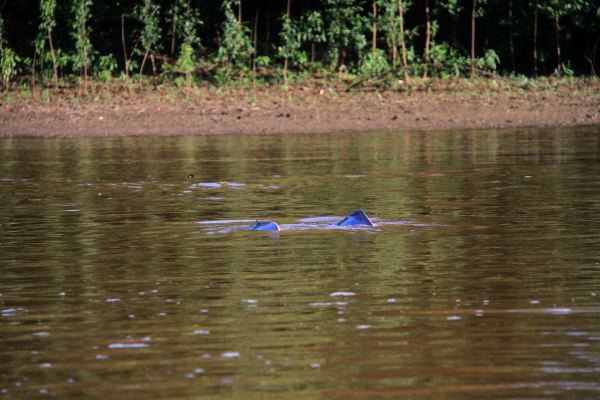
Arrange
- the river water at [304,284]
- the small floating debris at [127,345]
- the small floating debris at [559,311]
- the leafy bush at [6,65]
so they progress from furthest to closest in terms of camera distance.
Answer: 1. the leafy bush at [6,65]
2. the small floating debris at [559,311]
3. the small floating debris at [127,345]
4. the river water at [304,284]

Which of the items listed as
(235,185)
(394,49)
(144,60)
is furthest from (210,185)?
(394,49)

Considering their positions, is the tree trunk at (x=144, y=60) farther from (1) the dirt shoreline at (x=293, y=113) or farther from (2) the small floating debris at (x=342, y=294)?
(2) the small floating debris at (x=342, y=294)

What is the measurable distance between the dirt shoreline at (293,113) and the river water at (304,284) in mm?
7821

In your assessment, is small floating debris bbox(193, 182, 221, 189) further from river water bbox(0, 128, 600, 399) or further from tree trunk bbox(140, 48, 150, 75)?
tree trunk bbox(140, 48, 150, 75)

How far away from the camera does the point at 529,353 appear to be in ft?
20.3

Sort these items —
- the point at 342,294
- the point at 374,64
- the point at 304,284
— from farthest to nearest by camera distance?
the point at 374,64, the point at 304,284, the point at 342,294

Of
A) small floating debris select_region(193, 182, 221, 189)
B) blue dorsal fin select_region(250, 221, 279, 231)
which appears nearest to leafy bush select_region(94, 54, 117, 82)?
small floating debris select_region(193, 182, 221, 189)

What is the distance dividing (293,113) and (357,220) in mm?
14644

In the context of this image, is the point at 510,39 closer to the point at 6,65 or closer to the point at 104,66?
the point at 104,66

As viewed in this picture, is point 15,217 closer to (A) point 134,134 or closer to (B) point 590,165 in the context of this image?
(B) point 590,165

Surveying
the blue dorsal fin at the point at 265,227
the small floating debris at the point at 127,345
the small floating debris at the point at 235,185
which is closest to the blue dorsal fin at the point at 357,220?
the blue dorsal fin at the point at 265,227

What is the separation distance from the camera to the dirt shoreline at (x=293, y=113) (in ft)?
80.8

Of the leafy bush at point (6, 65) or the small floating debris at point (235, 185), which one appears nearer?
the small floating debris at point (235, 185)

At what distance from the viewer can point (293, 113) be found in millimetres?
25656
